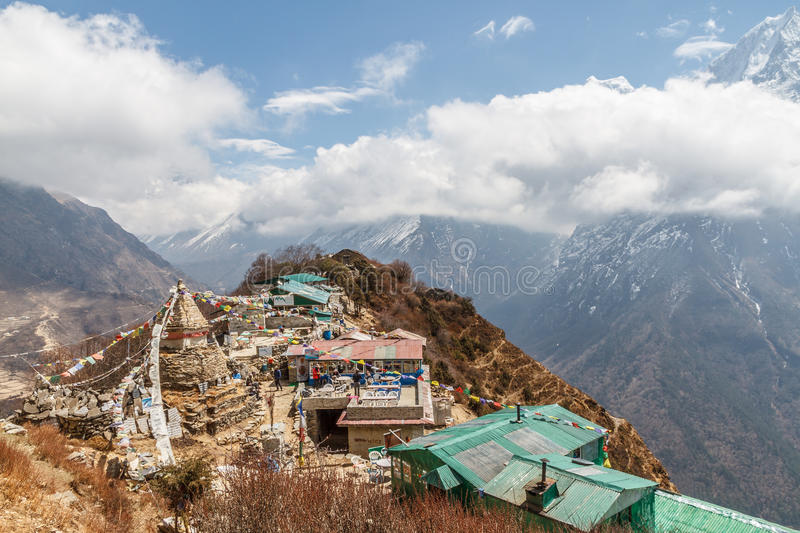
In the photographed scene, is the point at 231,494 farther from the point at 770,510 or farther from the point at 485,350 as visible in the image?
the point at 770,510

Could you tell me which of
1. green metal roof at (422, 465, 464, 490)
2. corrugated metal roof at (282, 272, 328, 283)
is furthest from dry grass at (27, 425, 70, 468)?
corrugated metal roof at (282, 272, 328, 283)

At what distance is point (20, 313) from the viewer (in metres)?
154

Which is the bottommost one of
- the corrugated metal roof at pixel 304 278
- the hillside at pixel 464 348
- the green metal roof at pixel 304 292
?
the hillside at pixel 464 348

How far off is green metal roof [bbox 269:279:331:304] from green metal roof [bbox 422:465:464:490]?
41.3 meters

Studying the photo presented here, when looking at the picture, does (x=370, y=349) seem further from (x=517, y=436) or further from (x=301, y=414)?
(x=517, y=436)

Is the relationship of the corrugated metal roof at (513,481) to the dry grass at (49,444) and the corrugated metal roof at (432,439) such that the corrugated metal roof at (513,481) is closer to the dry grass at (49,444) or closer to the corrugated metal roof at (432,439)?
the corrugated metal roof at (432,439)

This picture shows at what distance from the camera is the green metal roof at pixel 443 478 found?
44.1 feet

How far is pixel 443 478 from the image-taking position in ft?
44.5

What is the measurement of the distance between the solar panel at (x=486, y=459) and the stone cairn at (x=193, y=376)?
9215 millimetres

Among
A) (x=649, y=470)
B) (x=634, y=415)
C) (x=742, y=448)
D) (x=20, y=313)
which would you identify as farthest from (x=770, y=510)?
(x=20, y=313)

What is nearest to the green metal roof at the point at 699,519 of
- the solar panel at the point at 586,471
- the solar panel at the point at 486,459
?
the solar panel at the point at 586,471

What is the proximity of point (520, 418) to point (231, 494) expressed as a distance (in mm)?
13445

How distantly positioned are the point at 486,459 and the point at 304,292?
43.6 meters

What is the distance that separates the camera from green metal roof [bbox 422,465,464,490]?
44.1 feet
